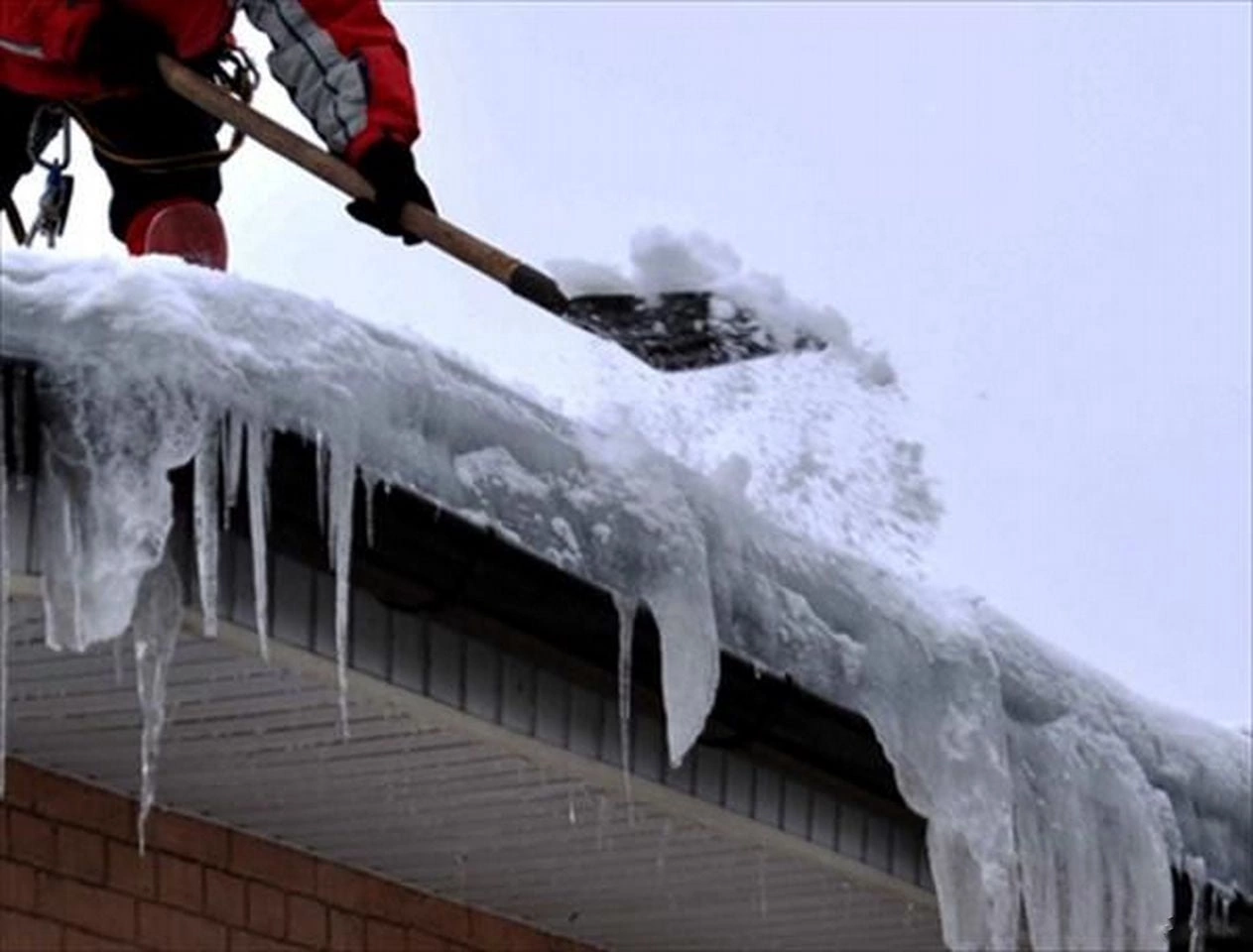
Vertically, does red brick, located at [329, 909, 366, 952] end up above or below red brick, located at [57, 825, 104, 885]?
above

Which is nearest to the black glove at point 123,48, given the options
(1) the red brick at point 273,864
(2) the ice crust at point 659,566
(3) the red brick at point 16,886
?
(2) the ice crust at point 659,566

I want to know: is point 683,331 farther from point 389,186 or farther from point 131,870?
point 131,870

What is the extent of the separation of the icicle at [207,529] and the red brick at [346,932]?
54.0 inches

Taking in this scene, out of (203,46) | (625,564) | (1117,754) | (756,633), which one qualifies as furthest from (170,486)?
(1117,754)

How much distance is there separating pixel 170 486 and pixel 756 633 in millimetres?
1175

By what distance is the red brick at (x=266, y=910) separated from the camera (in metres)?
5.84

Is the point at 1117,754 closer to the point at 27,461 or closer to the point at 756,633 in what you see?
the point at 756,633

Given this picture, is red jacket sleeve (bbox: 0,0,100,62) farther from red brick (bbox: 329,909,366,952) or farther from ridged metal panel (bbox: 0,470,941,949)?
red brick (bbox: 329,909,366,952)

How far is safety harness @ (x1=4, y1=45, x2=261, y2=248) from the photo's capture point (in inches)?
240

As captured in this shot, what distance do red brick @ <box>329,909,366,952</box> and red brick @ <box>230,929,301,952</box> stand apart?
15 centimetres

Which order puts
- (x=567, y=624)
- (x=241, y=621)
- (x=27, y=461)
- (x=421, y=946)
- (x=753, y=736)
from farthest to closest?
1. (x=421, y=946)
2. (x=753, y=736)
3. (x=567, y=624)
4. (x=241, y=621)
5. (x=27, y=461)

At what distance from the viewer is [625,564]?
5230 millimetres

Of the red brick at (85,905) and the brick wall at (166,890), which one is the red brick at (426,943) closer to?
the brick wall at (166,890)

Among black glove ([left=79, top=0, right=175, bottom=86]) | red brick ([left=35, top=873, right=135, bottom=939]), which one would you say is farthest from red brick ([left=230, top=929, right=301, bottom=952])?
black glove ([left=79, top=0, right=175, bottom=86])
